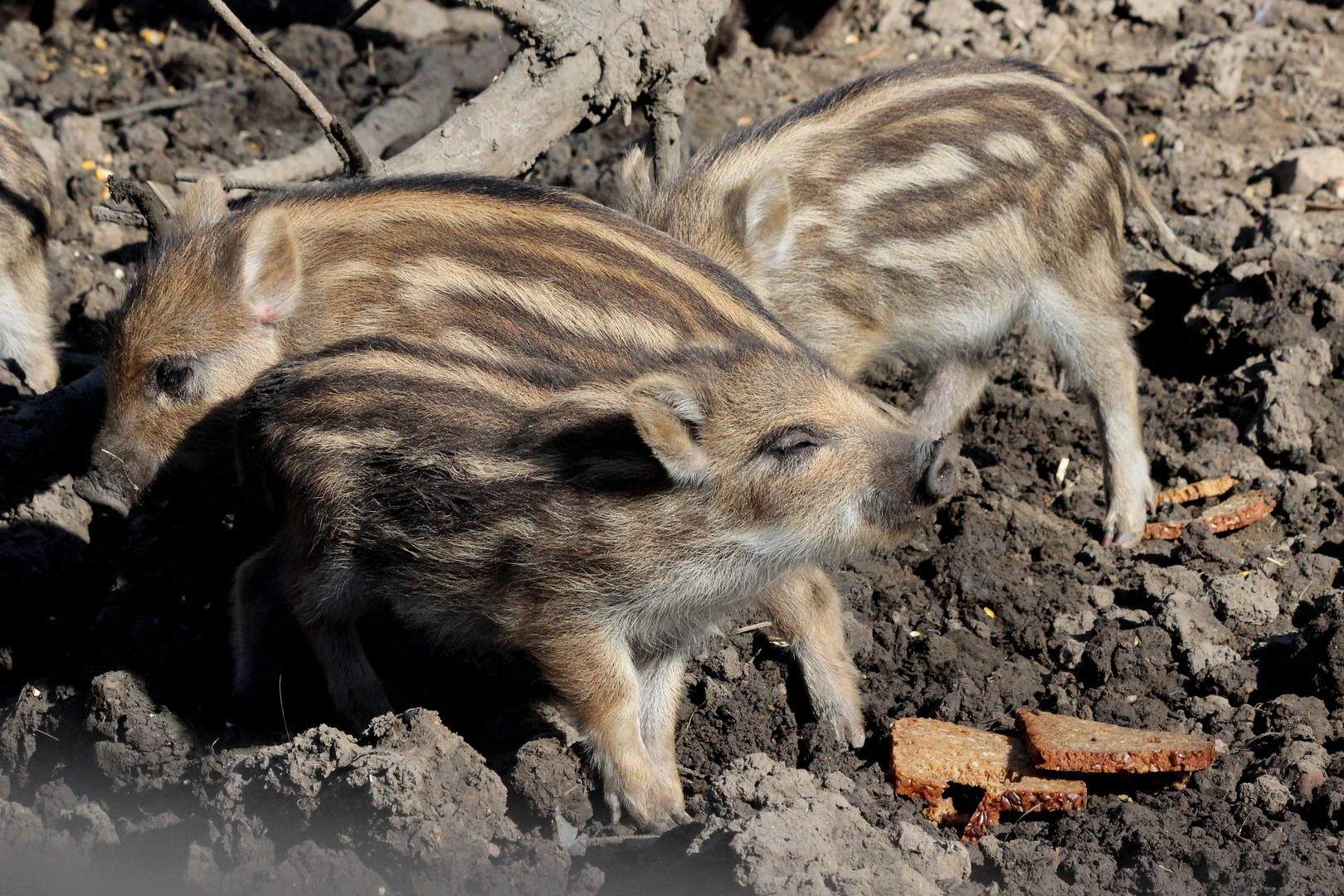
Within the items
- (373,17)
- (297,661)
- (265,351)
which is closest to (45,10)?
(373,17)

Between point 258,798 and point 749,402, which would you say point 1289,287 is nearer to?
point 749,402

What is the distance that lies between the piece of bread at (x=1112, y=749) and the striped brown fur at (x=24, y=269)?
3715mm

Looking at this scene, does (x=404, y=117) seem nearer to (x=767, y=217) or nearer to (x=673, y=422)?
(x=767, y=217)

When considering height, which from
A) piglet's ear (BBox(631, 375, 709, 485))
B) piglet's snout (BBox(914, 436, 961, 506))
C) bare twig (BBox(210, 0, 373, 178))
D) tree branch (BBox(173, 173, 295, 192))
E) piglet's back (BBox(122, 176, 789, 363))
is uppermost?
bare twig (BBox(210, 0, 373, 178))

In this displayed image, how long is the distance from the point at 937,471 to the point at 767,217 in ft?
5.30

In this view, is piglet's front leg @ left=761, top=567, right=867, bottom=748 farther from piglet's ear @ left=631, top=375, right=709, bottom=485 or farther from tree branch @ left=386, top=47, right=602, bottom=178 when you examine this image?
tree branch @ left=386, top=47, right=602, bottom=178

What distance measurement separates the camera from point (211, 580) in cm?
379

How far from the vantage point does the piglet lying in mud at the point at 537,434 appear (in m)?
2.94

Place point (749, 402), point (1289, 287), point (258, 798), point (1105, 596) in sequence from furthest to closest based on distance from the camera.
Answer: point (1289, 287) < point (1105, 596) < point (749, 402) < point (258, 798)

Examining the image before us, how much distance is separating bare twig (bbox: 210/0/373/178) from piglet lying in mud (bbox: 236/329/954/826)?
0.90 m

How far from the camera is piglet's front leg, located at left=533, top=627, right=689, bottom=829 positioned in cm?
305

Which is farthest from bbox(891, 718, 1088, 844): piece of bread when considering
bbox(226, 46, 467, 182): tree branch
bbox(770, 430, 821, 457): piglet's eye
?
bbox(226, 46, 467, 182): tree branch

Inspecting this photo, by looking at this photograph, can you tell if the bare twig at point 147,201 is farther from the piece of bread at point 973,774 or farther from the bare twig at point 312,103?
the piece of bread at point 973,774

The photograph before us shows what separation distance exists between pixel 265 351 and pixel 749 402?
1.53 meters
